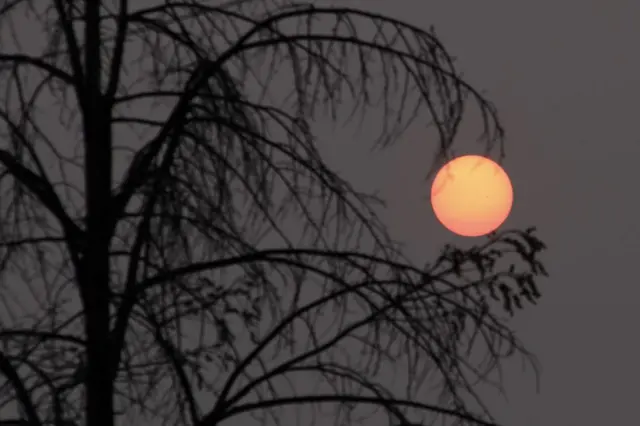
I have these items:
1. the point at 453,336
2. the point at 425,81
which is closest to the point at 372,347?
the point at 453,336

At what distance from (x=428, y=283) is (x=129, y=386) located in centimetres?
95

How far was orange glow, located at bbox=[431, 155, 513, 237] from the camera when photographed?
2994 millimetres

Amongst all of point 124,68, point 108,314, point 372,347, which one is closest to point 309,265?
point 372,347

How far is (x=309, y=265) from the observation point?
2.91 metres

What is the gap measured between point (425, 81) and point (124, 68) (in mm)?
957

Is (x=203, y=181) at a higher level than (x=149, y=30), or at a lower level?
lower

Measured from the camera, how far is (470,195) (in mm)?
3709

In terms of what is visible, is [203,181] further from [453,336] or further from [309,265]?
[453,336]

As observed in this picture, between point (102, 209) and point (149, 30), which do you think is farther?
point (149, 30)

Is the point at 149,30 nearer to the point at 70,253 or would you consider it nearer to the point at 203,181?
the point at 203,181

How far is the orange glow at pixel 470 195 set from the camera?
2.99 m

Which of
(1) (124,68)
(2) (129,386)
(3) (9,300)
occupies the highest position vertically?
(1) (124,68)

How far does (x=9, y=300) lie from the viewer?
304 cm

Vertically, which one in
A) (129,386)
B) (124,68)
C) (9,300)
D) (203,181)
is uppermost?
(124,68)
